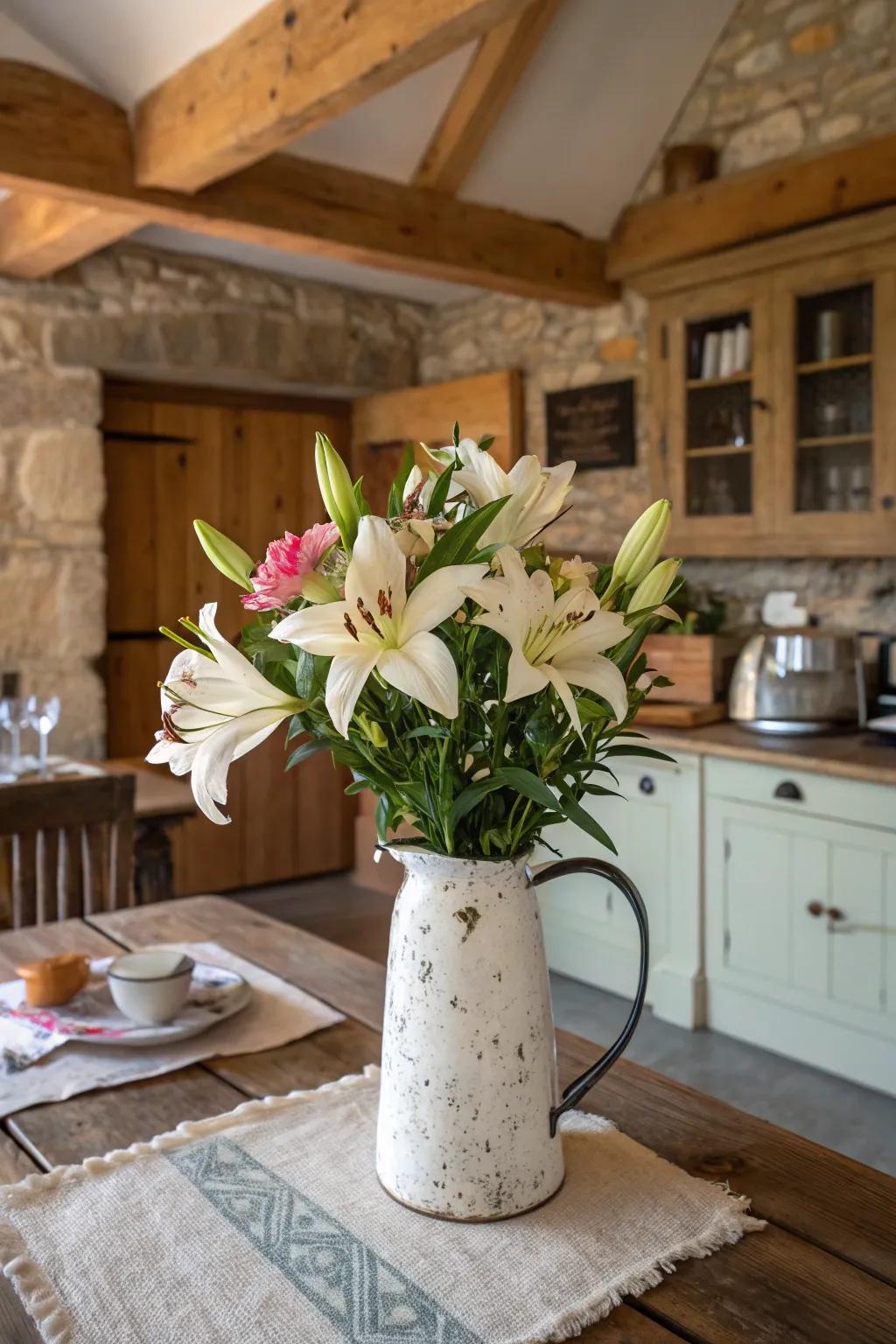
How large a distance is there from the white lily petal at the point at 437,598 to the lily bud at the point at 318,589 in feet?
0.24

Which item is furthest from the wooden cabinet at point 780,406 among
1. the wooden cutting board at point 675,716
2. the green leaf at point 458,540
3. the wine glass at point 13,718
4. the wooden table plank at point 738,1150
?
the green leaf at point 458,540

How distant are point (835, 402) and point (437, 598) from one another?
295 centimetres

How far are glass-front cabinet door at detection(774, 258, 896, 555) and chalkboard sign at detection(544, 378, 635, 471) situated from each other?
0.74 meters

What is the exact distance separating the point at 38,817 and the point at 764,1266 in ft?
5.12

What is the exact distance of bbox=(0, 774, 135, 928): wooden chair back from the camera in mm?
2117

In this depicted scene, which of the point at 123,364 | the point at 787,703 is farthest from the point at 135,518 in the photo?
the point at 787,703

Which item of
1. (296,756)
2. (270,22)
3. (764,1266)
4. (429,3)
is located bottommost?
(764,1266)

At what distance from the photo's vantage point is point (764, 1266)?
0.96 meters

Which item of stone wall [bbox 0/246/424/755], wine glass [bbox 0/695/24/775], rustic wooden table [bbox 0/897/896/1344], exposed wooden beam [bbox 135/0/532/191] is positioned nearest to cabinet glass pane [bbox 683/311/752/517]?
exposed wooden beam [bbox 135/0/532/191]

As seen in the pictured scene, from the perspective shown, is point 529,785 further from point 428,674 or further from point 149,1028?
point 149,1028

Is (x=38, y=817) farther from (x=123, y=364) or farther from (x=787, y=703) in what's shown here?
(x=123, y=364)

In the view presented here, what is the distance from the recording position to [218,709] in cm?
97

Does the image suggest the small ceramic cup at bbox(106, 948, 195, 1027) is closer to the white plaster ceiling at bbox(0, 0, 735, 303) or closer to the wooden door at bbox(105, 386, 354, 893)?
the white plaster ceiling at bbox(0, 0, 735, 303)

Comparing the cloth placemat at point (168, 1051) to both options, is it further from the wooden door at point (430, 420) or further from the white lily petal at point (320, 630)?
the wooden door at point (430, 420)
